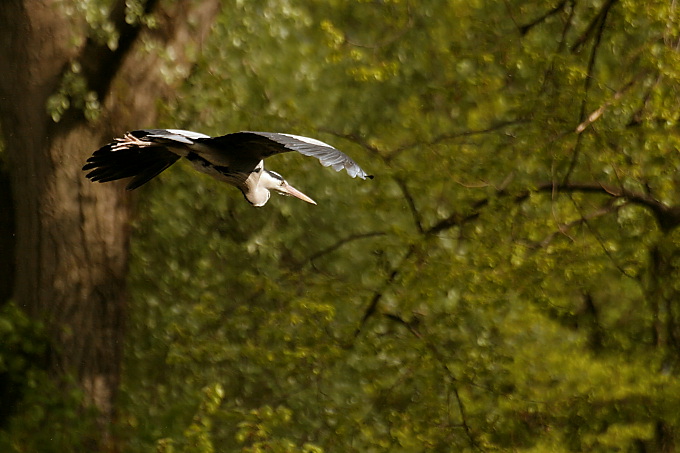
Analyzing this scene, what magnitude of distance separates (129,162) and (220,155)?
2.82 feet

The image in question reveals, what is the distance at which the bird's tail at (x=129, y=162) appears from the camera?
5.25 metres

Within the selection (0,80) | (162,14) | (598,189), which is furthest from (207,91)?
(598,189)

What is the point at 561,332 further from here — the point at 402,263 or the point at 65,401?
the point at 65,401

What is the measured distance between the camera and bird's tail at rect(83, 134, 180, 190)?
17.2ft

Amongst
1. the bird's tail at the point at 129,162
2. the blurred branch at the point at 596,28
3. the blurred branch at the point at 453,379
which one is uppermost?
the blurred branch at the point at 596,28

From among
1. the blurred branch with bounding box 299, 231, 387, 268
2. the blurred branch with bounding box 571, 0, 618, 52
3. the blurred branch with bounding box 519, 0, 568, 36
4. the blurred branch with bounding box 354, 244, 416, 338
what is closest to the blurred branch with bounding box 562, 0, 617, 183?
the blurred branch with bounding box 571, 0, 618, 52

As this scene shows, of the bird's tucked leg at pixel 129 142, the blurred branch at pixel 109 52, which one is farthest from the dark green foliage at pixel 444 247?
the bird's tucked leg at pixel 129 142

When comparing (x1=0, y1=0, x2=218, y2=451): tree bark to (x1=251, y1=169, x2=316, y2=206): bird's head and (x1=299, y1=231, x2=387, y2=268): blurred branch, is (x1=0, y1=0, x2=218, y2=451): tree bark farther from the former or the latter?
(x1=251, y1=169, x2=316, y2=206): bird's head

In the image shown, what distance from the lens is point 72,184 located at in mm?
7215

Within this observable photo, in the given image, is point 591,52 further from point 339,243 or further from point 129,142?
point 129,142

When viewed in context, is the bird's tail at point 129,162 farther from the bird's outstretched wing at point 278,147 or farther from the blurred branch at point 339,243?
the blurred branch at point 339,243

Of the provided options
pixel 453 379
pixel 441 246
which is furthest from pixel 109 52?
pixel 453 379

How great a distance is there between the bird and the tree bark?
167cm

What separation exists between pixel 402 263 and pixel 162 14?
2.00 m
